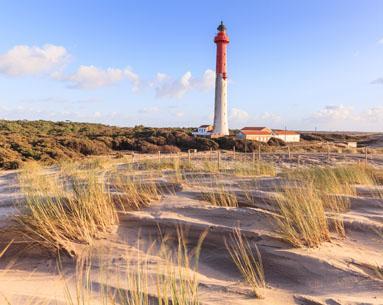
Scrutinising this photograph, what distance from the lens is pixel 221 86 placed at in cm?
3222

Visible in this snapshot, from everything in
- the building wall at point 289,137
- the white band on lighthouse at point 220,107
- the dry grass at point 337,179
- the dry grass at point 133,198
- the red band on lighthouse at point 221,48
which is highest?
the red band on lighthouse at point 221,48

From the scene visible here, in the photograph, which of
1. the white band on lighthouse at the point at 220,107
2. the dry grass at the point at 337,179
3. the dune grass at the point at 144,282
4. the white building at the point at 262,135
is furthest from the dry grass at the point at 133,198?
the white building at the point at 262,135

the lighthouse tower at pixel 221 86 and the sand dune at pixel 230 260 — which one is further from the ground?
the lighthouse tower at pixel 221 86

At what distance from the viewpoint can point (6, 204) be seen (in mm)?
5652

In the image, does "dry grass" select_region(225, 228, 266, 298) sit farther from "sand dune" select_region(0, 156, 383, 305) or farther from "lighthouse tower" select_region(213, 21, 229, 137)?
"lighthouse tower" select_region(213, 21, 229, 137)

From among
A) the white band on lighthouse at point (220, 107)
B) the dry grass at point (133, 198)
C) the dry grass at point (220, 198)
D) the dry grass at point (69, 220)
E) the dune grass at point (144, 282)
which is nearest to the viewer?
the dune grass at point (144, 282)

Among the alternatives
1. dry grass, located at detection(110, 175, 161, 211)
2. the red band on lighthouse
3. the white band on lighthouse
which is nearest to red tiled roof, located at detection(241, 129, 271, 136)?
the white band on lighthouse

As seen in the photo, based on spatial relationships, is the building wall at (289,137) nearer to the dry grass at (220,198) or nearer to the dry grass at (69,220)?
the dry grass at (220,198)

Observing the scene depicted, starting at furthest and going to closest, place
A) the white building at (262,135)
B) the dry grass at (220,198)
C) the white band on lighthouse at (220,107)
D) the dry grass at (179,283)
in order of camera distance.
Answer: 1. the white building at (262,135)
2. the white band on lighthouse at (220,107)
3. the dry grass at (220,198)
4. the dry grass at (179,283)

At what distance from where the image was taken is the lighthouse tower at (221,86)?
103 feet

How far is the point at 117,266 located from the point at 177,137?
27.1 m

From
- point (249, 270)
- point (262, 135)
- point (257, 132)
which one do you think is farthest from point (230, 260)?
point (262, 135)

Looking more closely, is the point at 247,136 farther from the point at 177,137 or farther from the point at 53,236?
the point at 53,236

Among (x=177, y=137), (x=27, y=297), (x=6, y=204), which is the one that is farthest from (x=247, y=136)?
(x=27, y=297)
